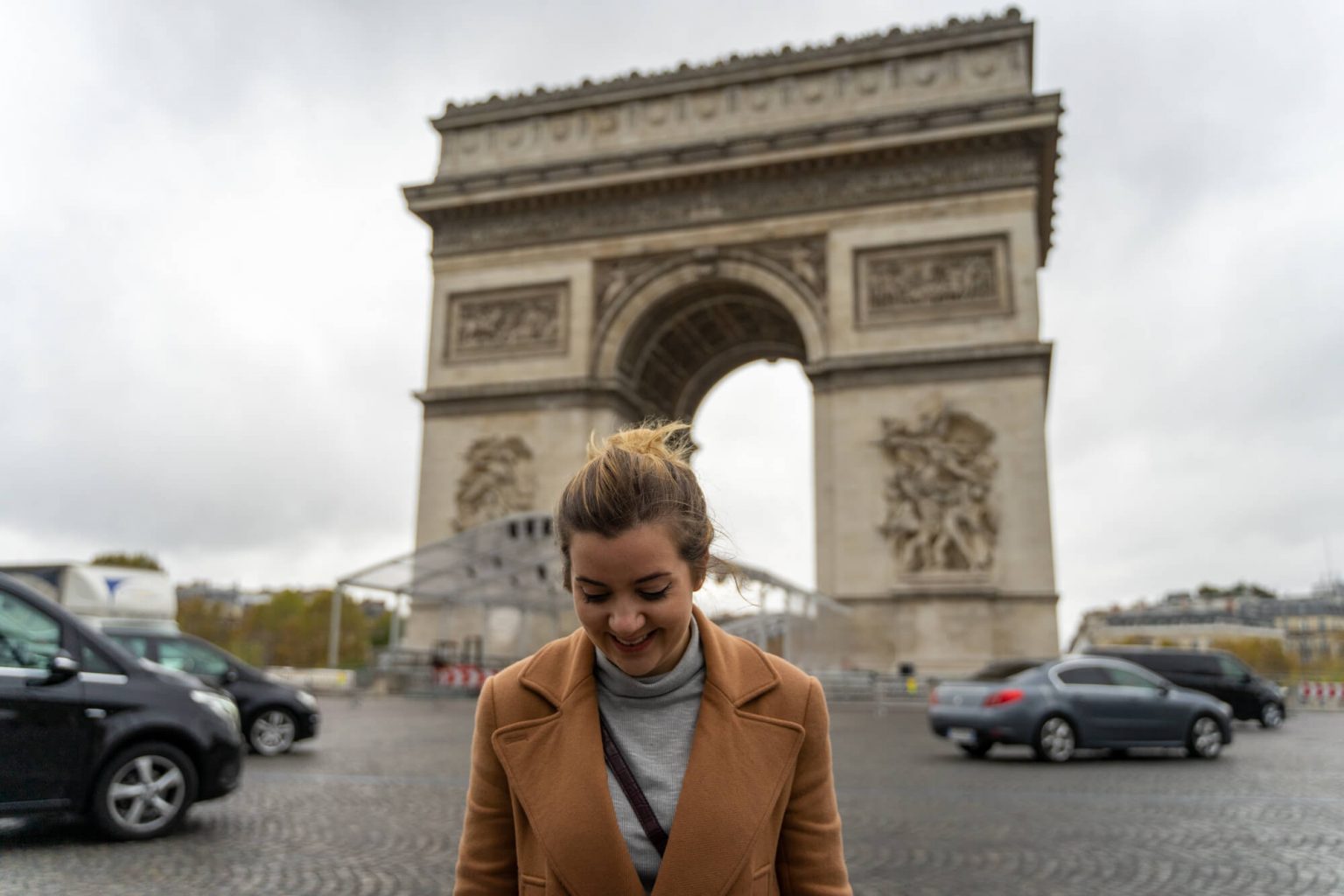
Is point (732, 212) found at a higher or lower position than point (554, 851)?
higher

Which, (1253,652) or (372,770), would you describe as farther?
(1253,652)

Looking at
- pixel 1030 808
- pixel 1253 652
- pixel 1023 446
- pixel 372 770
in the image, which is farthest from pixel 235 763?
pixel 1253 652

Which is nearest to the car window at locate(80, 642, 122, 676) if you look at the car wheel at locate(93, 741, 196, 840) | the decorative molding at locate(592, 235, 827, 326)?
the car wheel at locate(93, 741, 196, 840)

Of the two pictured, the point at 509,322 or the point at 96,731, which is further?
the point at 509,322

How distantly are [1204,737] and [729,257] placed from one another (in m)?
16.2

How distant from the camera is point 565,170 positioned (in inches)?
1022

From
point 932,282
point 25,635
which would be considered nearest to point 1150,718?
point 25,635

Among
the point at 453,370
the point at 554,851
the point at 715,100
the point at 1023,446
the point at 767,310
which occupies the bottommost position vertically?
the point at 554,851

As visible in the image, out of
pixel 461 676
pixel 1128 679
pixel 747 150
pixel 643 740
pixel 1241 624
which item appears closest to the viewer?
pixel 643 740

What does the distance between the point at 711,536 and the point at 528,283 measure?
25.3 meters

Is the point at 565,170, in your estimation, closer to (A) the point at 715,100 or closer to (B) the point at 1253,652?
(A) the point at 715,100

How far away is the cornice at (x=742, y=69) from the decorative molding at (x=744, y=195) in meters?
2.47

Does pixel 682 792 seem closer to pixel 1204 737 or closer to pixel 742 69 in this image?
pixel 1204 737

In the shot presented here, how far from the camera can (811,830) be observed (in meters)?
1.76
